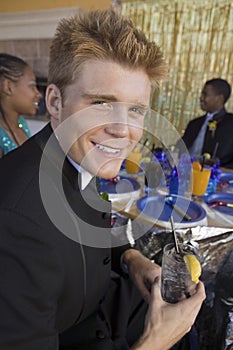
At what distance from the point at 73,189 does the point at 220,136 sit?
6.91ft

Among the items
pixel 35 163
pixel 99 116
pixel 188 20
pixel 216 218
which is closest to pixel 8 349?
pixel 35 163

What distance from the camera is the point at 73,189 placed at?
0.69m

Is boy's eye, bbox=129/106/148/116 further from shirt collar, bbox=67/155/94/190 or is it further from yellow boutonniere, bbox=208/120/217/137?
yellow boutonniere, bbox=208/120/217/137

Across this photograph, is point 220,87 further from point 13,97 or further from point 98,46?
point 98,46

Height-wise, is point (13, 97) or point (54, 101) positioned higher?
point (54, 101)

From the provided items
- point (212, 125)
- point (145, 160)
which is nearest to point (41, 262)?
point (145, 160)

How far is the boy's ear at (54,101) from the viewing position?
646mm

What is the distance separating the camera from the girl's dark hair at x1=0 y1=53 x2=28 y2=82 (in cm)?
181

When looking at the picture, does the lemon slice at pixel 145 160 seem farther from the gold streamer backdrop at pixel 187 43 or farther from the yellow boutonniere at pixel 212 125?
the gold streamer backdrop at pixel 187 43

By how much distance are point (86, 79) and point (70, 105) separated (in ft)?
0.22

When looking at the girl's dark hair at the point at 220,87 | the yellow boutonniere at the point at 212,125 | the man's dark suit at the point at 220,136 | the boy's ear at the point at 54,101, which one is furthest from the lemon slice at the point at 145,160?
the girl's dark hair at the point at 220,87

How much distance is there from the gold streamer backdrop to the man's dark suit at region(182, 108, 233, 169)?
404 mm

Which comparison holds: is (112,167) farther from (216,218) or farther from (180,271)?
(216,218)

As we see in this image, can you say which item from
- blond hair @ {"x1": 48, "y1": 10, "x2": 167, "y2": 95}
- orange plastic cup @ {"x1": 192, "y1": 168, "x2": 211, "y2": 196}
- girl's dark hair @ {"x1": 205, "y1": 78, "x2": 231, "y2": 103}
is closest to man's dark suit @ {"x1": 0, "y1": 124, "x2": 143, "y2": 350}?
blond hair @ {"x1": 48, "y1": 10, "x2": 167, "y2": 95}
